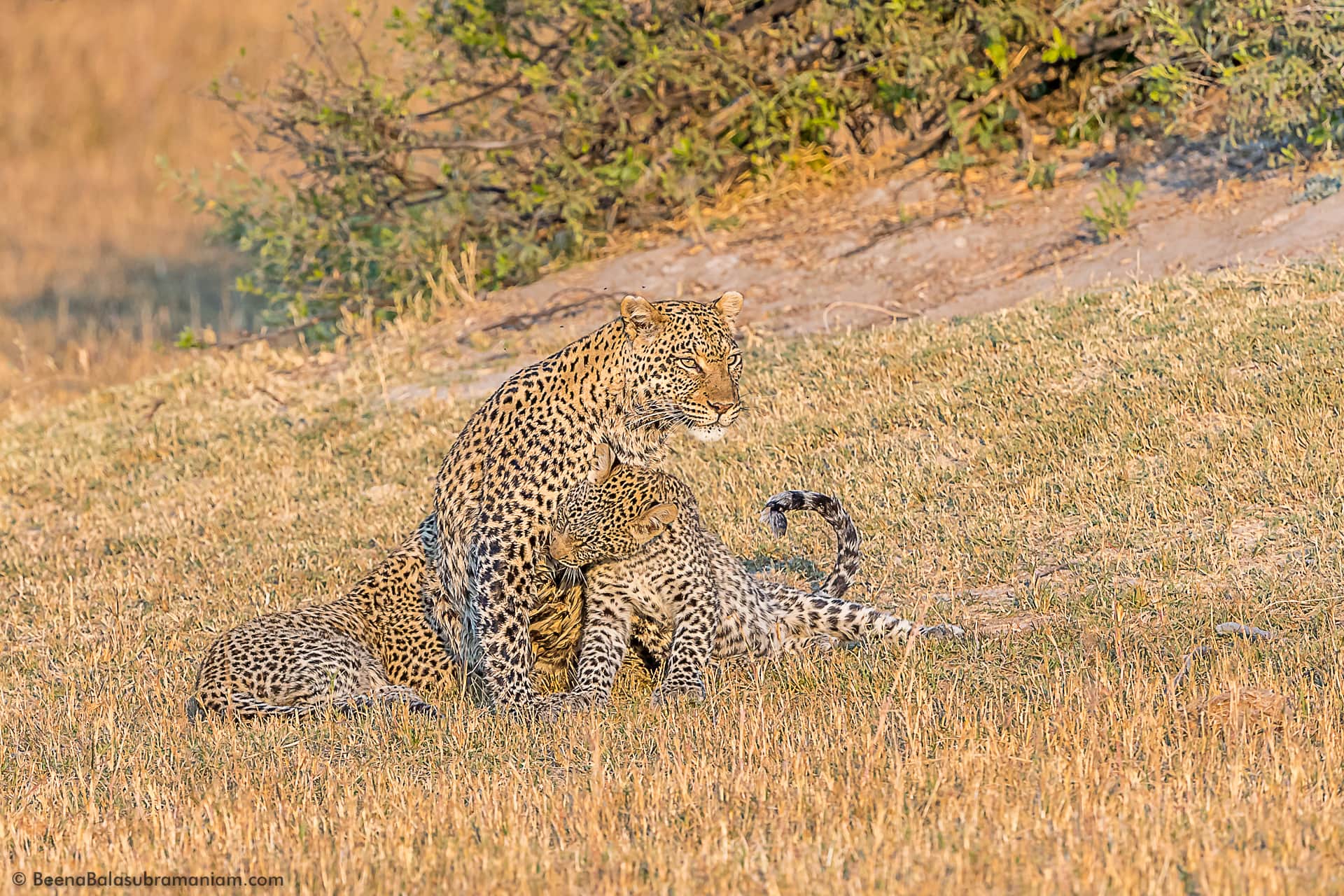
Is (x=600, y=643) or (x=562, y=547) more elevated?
(x=562, y=547)

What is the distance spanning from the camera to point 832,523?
8.30 m

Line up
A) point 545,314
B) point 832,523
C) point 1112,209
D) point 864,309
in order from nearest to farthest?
point 832,523 < point 1112,209 < point 864,309 < point 545,314

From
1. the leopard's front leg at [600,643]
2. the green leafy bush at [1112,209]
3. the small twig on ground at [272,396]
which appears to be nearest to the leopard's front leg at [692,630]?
the leopard's front leg at [600,643]

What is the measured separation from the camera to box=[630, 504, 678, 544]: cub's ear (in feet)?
24.5

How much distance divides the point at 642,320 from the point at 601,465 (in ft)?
2.20

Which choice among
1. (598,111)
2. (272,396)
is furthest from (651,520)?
(598,111)

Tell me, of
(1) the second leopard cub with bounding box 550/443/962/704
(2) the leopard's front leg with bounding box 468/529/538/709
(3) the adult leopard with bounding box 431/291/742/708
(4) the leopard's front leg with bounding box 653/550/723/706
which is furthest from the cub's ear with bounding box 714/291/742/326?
(2) the leopard's front leg with bounding box 468/529/538/709

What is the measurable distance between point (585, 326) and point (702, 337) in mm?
8206

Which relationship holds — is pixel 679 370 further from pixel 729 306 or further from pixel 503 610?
pixel 503 610

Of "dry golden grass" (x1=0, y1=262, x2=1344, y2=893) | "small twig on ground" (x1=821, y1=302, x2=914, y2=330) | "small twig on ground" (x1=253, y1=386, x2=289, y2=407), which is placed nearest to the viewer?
"dry golden grass" (x1=0, y1=262, x2=1344, y2=893)

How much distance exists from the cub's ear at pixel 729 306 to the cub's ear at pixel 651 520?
97 centimetres

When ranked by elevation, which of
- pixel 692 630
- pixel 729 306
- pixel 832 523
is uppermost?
pixel 729 306

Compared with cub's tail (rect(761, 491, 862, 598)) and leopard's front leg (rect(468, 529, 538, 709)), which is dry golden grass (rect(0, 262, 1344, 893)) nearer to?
leopard's front leg (rect(468, 529, 538, 709))

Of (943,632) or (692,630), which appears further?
(943,632)
